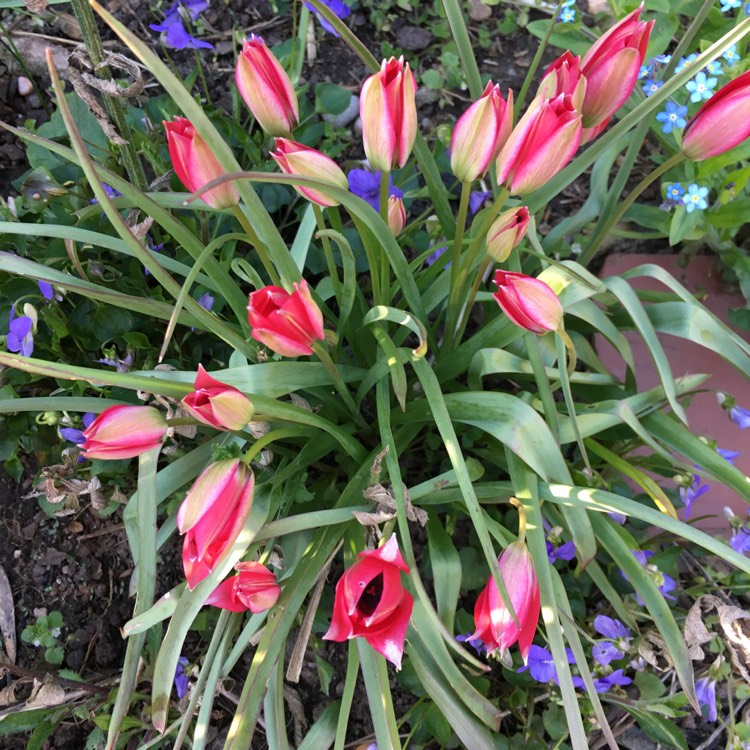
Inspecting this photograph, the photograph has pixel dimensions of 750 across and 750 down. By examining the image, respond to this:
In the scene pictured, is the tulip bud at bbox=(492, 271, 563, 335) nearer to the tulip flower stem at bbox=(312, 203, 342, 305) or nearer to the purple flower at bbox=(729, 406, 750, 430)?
the tulip flower stem at bbox=(312, 203, 342, 305)

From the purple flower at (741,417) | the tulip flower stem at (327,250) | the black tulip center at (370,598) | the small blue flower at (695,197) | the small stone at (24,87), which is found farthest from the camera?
the small stone at (24,87)

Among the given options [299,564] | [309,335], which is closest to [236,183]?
[309,335]

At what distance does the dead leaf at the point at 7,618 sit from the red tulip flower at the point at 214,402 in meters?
0.81

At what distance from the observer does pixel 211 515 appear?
61cm

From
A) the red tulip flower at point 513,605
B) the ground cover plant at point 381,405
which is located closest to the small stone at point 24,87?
the ground cover plant at point 381,405

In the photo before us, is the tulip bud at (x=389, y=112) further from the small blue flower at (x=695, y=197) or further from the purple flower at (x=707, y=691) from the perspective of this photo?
the purple flower at (x=707, y=691)

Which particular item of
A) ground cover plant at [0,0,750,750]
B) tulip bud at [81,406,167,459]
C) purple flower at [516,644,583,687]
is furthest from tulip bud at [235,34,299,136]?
purple flower at [516,644,583,687]

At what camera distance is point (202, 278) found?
94 cm

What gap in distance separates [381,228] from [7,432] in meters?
0.70

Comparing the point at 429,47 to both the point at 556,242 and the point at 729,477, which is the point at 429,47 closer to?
the point at 556,242

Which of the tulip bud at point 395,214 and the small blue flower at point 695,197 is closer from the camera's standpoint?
the tulip bud at point 395,214

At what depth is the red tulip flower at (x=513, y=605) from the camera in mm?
656

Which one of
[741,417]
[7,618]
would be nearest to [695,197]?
[741,417]

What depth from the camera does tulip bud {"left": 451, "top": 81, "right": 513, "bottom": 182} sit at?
0.63m
